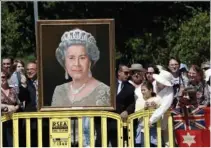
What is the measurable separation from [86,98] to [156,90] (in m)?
0.99

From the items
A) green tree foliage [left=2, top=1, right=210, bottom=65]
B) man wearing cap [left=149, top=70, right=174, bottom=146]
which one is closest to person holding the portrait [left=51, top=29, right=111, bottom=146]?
man wearing cap [left=149, top=70, right=174, bottom=146]

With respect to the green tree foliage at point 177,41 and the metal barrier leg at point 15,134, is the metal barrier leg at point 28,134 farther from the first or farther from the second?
the green tree foliage at point 177,41

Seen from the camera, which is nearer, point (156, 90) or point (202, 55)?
point (156, 90)

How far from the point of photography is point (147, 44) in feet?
53.6

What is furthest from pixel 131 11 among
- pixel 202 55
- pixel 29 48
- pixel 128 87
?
pixel 128 87

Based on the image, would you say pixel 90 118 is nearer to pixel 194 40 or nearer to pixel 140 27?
pixel 194 40

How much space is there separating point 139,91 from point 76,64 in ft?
3.16

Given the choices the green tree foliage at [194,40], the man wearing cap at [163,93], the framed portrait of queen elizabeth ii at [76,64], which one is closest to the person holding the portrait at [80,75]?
the framed portrait of queen elizabeth ii at [76,64]

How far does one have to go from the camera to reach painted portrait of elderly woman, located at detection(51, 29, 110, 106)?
809cm

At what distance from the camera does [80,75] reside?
8.19 metres

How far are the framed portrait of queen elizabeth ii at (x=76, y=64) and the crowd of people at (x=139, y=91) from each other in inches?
10.9

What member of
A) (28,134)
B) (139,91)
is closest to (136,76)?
(139,91)

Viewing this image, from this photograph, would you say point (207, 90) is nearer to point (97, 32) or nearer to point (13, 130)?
point (97, 32)

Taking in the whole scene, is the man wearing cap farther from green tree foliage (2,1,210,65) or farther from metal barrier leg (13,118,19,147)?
green tree foliage (2,1,210,65)
